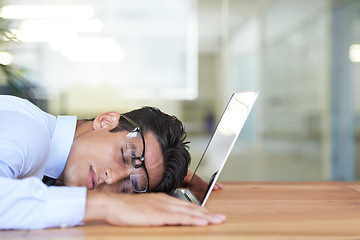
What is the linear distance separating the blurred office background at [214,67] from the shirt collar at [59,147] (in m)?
1.76

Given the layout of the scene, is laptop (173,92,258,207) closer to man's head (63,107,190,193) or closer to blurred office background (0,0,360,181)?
man's head (63,107,190,193)

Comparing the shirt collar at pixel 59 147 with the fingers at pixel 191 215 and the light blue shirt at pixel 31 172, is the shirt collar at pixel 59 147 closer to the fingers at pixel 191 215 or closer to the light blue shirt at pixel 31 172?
the light blue shirt at pixel 31 172

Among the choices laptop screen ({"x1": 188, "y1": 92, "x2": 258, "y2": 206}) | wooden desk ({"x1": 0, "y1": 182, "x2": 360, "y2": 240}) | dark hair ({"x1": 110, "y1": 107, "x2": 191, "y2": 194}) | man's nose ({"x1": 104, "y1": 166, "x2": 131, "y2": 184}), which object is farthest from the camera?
dark hair ({"x1": 110, "y1": 107, "x2": 191, "y2": 194})

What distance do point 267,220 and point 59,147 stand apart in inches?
26.5

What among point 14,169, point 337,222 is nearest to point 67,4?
point 14,169

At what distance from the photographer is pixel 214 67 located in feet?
10.8

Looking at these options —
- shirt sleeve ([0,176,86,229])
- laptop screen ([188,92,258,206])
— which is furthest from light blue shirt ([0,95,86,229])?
laptop screen ([188,92,258,206])

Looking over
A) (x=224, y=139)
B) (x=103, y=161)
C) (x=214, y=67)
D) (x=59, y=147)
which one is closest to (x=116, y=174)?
(x=103, y=161)

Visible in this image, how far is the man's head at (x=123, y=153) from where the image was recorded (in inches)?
44.7

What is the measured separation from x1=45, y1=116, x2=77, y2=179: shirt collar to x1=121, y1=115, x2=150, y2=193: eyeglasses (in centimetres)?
19

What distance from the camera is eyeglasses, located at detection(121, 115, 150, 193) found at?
1118mm

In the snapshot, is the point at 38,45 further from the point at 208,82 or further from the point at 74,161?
the point at 74,161

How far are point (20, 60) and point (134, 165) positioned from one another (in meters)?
2.32

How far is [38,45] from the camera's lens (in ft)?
10.2
